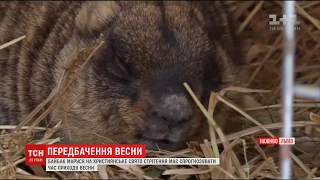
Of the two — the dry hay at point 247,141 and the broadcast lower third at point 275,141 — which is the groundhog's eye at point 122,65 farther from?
the broadcast lower third at point 275,141

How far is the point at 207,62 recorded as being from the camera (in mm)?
1931

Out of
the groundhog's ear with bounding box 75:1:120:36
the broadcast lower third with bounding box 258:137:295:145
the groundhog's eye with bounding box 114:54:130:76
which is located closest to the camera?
the broadcast lower third with bounding box 258:137:295:145


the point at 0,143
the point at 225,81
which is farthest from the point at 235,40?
the point at 0,143

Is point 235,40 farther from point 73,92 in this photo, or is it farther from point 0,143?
point 0,143

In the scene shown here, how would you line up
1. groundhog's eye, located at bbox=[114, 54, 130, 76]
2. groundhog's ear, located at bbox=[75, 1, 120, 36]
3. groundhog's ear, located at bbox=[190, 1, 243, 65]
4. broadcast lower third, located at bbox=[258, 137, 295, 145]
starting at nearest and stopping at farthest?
1. broadcast lower third, located at bbox=[258, 137, 295, 145]
2. groundhog's eye, located at bbox=[114, 54, 130, 76]
3. groundhog's ear, located at bbox=[75, 1, 120, 36]
4. groundhog's ear, located at bbox=[190, 1, 243, 65]

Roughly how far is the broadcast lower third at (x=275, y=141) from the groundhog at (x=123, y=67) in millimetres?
163

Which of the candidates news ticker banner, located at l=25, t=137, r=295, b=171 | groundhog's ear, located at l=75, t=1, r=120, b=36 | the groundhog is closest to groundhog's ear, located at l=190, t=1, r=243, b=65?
the groundhog

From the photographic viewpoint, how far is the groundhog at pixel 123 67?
179cm

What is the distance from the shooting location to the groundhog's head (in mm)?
1773

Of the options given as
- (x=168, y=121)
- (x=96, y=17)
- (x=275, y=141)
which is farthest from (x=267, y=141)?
(x=96, y=17)

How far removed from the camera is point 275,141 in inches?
72.4

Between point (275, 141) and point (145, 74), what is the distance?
0.41 meters

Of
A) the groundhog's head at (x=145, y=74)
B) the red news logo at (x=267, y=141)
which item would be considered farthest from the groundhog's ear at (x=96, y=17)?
the red news logo at (x=267, y=141)

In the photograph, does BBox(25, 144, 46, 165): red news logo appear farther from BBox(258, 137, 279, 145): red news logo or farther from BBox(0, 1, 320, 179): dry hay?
BBox(258, 137, 279, 145): red news logo
